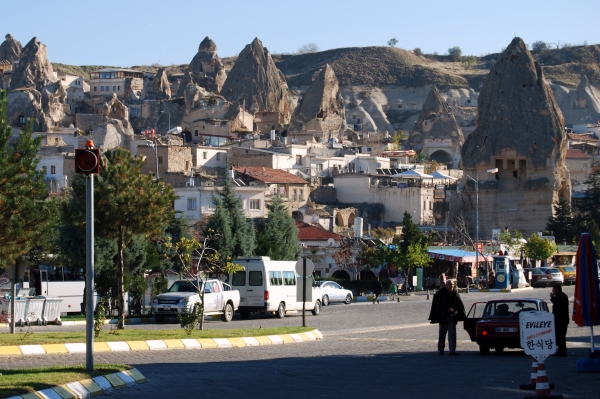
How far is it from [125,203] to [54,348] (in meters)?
10.1

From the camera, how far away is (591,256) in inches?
711

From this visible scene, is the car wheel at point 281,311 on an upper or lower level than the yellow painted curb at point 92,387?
lower

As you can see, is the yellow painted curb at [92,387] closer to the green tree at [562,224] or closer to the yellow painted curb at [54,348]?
the yellow painted curb at [54,348]

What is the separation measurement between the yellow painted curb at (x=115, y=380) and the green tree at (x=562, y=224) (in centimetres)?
6824

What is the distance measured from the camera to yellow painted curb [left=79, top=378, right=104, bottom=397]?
1339cm

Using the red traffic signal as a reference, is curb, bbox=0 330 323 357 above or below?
below

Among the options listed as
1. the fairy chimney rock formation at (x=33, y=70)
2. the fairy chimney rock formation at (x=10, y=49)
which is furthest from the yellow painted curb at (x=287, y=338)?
the fairy chimney rock formation at (x=10, y=49)

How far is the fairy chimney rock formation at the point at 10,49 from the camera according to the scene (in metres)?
176

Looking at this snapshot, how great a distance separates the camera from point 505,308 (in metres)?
20.9

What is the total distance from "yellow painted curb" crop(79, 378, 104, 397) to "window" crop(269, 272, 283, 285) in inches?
824

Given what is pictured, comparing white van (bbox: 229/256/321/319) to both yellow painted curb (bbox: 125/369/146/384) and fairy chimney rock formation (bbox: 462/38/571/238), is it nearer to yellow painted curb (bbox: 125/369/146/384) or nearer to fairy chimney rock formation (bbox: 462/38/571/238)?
yellow painted curb (bbox: 125/369/146/384)

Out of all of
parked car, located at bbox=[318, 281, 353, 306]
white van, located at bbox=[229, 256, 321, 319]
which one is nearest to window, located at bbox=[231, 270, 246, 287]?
white van, located at bbox=[229, 256, 321, 319]

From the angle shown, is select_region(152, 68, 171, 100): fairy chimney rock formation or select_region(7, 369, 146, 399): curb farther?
select_region(152, 68, 171, 100): fairy chimney rock formation

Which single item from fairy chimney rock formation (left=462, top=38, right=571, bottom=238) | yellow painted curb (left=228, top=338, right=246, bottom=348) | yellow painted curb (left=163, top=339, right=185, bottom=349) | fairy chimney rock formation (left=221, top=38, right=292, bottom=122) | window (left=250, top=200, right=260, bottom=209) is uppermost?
fairy chimney rock formation (left=221, top=38, right=292, bottom=122)
